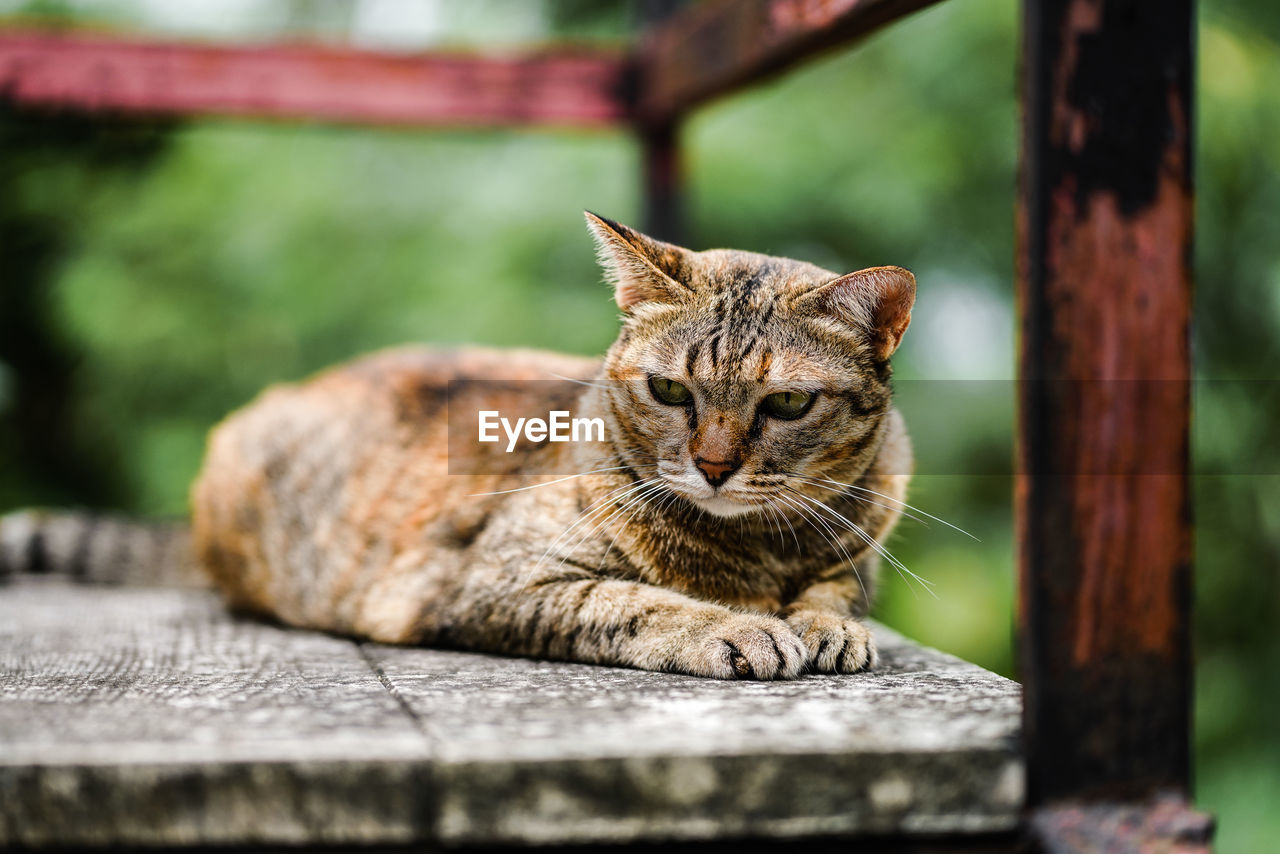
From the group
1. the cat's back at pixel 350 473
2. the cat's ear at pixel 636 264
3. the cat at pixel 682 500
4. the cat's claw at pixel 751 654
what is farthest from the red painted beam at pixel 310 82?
Answer: the cat's claw at pixel 751 654

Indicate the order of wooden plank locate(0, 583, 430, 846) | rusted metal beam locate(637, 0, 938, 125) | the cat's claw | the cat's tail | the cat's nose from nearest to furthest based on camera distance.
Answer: wooden plank locate(0, 583, 430, 846) < the cat's claw < the cat's nose < rusted metal beam locate(637, 0, 938, 125) < the cat's tail

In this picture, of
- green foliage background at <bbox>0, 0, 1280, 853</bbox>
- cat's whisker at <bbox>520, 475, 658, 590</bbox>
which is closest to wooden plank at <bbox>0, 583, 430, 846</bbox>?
cat's whisker at <bbox>520, 475, 658, 590</bbox>

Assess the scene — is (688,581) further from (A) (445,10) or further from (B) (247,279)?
(A) (445,10)

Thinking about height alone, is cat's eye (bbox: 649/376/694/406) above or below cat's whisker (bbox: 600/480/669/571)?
above

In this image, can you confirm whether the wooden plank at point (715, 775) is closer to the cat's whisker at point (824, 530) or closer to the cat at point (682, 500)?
the cat at point (682, 500)

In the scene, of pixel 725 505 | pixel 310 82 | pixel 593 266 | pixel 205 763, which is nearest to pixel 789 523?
pixel 725 505

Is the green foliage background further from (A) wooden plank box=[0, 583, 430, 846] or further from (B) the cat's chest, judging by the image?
(A) wooden plank box=[0, 583, 430, 846]

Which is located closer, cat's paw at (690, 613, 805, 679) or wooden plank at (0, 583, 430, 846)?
wooden plank at (0, 583, 430, 846)

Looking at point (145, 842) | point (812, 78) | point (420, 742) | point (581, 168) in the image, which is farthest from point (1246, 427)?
point (145, 842)
